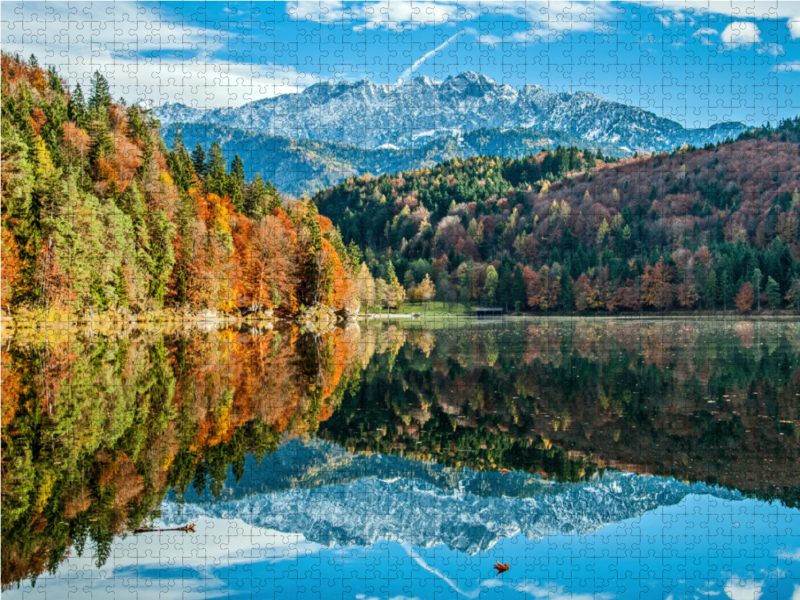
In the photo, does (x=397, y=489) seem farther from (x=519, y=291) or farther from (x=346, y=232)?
(x=346, y=232)

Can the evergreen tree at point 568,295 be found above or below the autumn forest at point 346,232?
below

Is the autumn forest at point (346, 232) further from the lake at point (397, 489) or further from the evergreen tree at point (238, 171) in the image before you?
the lake at point (397, 489)

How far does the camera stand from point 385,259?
162 m

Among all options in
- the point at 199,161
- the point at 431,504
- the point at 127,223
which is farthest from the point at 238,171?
the point at 431,504

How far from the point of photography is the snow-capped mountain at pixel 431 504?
934 centimetres

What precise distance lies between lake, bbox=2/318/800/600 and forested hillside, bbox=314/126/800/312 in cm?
9580

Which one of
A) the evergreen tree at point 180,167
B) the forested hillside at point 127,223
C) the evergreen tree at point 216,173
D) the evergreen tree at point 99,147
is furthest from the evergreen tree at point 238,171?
the evergreen tree at point 99,147

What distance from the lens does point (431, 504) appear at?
1061cm

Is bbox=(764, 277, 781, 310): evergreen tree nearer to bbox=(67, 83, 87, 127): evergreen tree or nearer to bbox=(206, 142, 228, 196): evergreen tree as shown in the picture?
bbox=(206, 142, 228, 196): evergreen tree

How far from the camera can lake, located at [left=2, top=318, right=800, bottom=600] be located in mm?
7910

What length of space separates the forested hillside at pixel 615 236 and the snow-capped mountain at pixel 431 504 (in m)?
101

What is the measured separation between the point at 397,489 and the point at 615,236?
14272cm

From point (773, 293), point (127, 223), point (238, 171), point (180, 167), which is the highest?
point (238, 171)

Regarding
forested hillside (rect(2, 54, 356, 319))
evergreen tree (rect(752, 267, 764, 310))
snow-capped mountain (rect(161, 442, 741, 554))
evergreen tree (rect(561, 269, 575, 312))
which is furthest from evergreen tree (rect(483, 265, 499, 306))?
snow-capped mountain (rect(161, 442, 741, 554))
